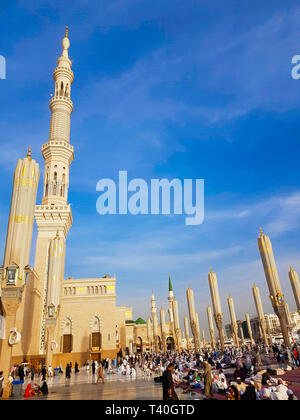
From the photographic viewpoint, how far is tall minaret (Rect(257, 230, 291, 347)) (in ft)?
A: 67.2

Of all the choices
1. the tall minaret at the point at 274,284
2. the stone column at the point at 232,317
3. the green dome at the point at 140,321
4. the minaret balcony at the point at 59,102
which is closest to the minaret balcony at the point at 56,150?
the minaret balcony at the point at 59,102

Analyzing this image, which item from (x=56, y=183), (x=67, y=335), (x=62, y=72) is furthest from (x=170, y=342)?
(x=62, y=72)

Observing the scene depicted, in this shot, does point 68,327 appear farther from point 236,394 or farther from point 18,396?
point 236,394

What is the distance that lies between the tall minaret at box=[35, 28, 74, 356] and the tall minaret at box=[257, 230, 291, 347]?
21.2 meters

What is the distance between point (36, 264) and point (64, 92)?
1069 inches

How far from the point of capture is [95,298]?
38500 mm

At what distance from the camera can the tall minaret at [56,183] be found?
3556 cm

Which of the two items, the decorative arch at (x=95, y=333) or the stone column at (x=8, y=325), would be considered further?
the decorative arch at (x=95, y=333)

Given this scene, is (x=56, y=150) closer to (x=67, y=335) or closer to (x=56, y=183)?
(x=56, y=183)

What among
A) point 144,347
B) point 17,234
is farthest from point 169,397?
point 144,347

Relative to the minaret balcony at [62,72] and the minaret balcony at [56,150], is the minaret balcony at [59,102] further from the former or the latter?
the minaret balcony at [56,150]

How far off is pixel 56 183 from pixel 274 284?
97.9 feet

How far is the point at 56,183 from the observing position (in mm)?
39750

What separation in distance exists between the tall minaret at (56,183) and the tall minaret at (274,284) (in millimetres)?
21189
